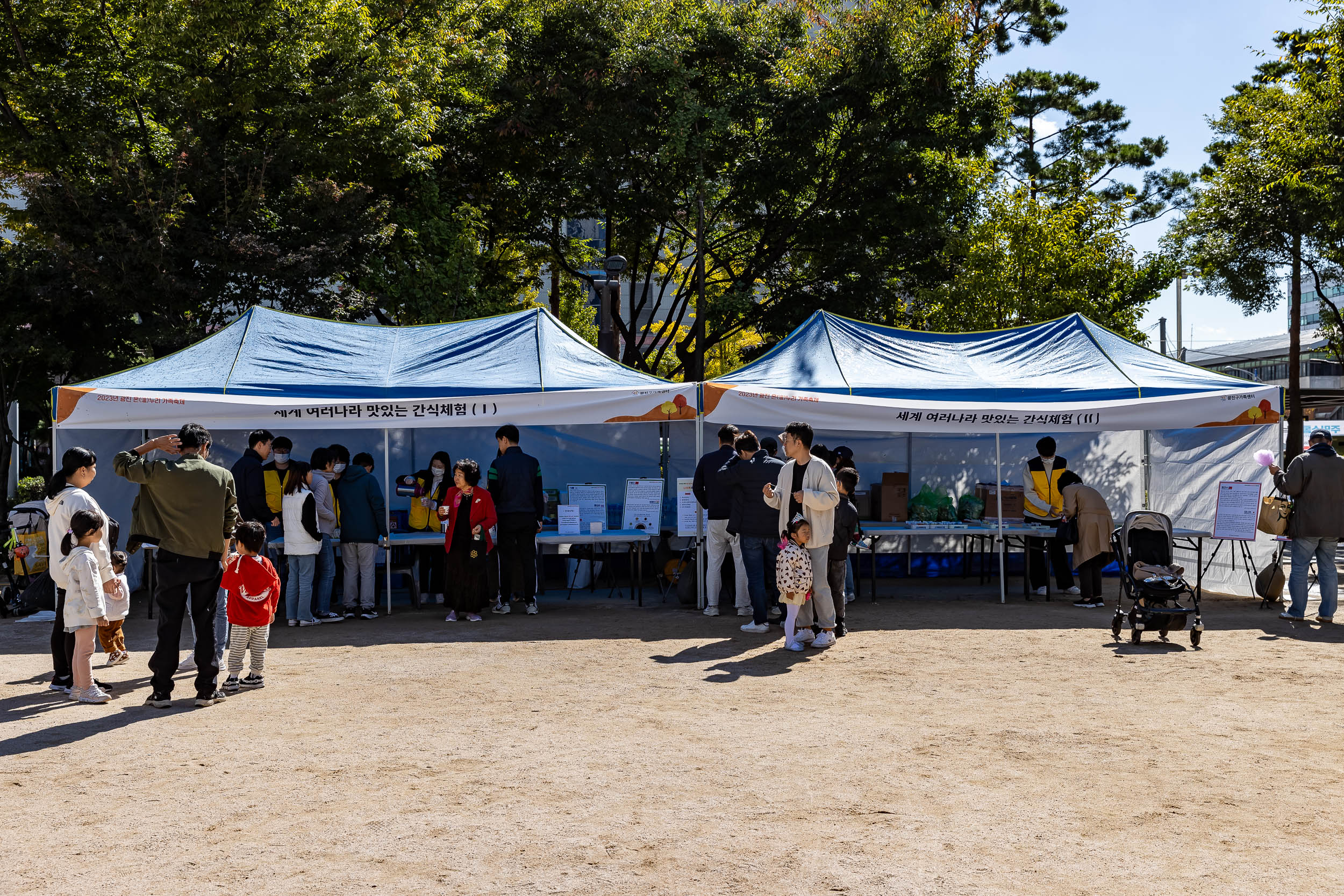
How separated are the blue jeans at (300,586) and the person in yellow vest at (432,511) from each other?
1.58m

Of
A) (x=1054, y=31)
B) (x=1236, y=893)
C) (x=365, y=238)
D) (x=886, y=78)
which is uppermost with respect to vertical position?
(x=1054, y=31)

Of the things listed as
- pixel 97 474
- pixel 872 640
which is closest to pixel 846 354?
pixel 872 640

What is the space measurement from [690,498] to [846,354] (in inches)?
101

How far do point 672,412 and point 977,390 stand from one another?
10.6 ft

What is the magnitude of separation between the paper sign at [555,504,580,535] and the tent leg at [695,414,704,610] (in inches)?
48.6

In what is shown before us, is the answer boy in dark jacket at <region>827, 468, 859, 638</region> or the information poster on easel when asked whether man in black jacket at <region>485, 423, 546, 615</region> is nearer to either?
boy in dark jacket at <region>827, 468, 859, 638</region>

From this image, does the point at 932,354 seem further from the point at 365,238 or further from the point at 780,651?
the point at 365,238

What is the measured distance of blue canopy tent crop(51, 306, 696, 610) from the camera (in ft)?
34.1

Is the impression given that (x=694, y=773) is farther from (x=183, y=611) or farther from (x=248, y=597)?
(x=183, y=611)

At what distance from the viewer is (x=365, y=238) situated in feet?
60.4

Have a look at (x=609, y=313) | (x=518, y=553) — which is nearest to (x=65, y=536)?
(x=518, y=553)

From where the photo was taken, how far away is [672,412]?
11023 mm

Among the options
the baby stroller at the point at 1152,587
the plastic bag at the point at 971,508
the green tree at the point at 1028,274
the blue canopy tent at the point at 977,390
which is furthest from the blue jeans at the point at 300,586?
the green tree at the point at 1028,274

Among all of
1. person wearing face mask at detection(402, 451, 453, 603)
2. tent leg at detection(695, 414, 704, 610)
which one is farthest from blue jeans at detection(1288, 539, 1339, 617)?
person wearing face mask at detection(402, 451, 453, 603)
